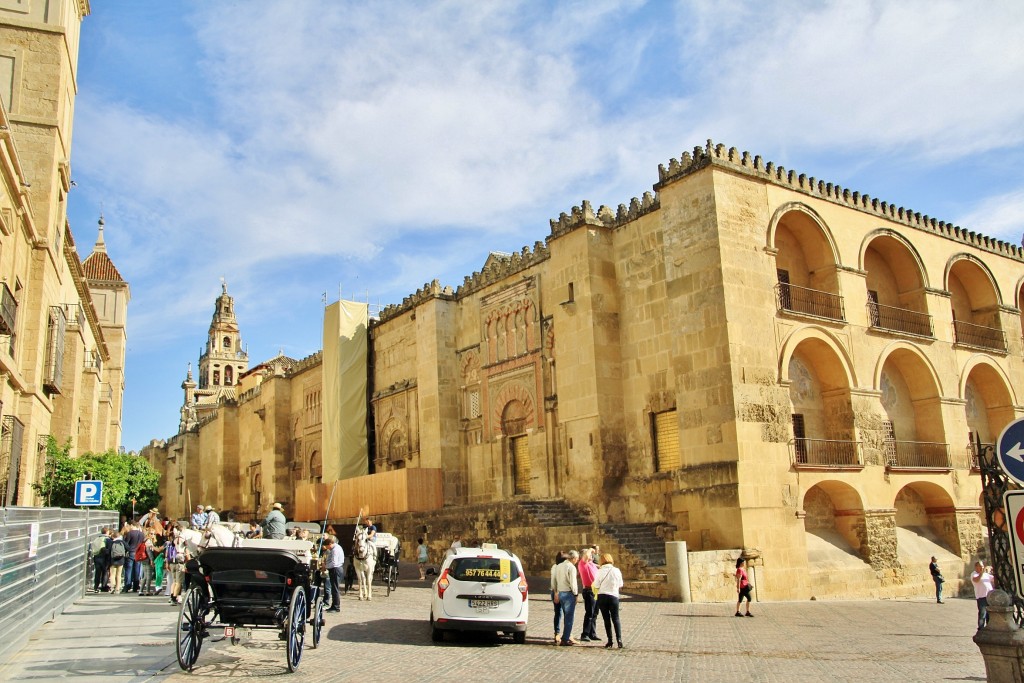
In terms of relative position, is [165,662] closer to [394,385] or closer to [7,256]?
[7,256]

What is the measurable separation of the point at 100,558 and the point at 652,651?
1208cm

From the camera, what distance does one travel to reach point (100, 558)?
55.8 feet

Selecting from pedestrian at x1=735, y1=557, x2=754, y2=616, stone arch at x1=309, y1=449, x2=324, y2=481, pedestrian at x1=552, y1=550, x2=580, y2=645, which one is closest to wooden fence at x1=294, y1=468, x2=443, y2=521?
stone arch at x1=309, y1=449, x2=324, y2=481

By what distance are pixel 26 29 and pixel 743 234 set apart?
18.0 m

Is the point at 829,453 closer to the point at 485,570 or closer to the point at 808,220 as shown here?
the point at 808,220

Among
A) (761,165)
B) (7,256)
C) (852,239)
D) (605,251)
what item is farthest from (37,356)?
(852,239)

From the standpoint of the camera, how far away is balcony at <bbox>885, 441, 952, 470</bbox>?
22.1 m

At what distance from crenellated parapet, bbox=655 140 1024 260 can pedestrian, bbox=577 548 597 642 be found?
10.7 m

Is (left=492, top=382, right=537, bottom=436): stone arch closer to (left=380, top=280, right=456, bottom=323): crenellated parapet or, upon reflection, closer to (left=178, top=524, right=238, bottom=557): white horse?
(left=380, top=280, right=456, bottom=323): crenellated parapet

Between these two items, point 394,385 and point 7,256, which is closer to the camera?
point 7,256

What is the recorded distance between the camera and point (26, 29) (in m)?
20.2

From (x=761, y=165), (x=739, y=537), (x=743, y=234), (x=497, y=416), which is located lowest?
(x=739, y=537)

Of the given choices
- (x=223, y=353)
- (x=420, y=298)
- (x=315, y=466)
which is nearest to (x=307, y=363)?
(x=315, y=466)

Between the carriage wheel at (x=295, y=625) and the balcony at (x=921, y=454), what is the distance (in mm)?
18053
